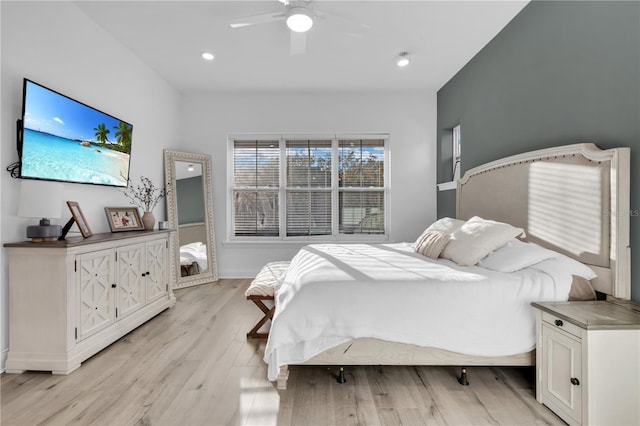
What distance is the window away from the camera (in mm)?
4723

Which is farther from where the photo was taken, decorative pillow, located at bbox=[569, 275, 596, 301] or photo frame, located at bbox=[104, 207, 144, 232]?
photo frame, located at bbox=[104, 207, 144, 232]

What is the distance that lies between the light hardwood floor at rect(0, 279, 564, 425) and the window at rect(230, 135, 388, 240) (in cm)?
246

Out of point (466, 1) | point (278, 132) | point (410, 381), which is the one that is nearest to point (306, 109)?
point (278, 132)

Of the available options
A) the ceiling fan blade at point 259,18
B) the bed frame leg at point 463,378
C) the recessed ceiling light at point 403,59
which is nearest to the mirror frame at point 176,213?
the ceiling fan blade at point 259,18

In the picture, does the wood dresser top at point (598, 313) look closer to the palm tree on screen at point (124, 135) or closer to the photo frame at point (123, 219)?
the photo frame at point (123, 219)

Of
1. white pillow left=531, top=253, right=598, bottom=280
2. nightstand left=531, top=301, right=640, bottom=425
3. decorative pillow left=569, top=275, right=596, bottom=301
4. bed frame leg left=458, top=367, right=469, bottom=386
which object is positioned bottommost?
bed frame leg left=458, top=367, right=469, bottom=386

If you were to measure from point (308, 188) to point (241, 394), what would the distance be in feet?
10.6

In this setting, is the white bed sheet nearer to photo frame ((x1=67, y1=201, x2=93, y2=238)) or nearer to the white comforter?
photo frame ((x1=67, y1=201, x2=93, y2=238))

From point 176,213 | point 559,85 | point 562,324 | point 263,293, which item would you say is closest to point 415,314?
point 562,324

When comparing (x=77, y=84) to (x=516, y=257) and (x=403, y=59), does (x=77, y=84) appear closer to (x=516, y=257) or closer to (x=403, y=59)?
(x=403, y=59)

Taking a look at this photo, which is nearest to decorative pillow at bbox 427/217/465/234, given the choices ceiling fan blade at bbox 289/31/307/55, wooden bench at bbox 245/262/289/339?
wooden bench at bbox 245/262/289/339

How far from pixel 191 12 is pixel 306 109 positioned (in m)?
2.09

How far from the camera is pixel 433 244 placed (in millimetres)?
2596

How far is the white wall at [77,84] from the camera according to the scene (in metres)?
2.08
